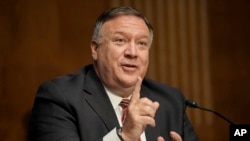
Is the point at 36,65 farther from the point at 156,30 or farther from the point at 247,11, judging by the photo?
the point at 247,11

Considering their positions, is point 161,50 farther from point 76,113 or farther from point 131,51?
point 76,113

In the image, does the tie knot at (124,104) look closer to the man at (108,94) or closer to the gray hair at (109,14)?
the man at (108,94)

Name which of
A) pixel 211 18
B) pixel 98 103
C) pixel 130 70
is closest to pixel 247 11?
pixel 211 18

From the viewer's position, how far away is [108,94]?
2.03 meters

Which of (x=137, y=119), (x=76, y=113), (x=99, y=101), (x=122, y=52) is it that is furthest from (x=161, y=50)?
(x=137, y=119)

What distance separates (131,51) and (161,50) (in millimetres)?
622

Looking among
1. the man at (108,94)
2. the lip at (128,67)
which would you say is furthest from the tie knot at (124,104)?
the lip at (128,67)

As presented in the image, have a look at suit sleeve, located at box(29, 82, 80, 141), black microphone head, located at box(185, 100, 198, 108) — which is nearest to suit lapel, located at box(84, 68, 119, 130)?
suit sleeve, located at box(29, 82, 80, 141)

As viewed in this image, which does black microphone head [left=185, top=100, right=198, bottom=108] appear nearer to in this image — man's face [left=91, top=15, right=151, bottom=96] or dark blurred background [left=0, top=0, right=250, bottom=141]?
man's face [left=91, top=15, right=151, bottom=96]

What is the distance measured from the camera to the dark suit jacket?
1.76m

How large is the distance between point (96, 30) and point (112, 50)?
15 centimetres

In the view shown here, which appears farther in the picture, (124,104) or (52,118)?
(124,104)

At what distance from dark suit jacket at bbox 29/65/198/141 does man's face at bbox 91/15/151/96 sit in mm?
91

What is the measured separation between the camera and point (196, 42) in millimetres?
2646
